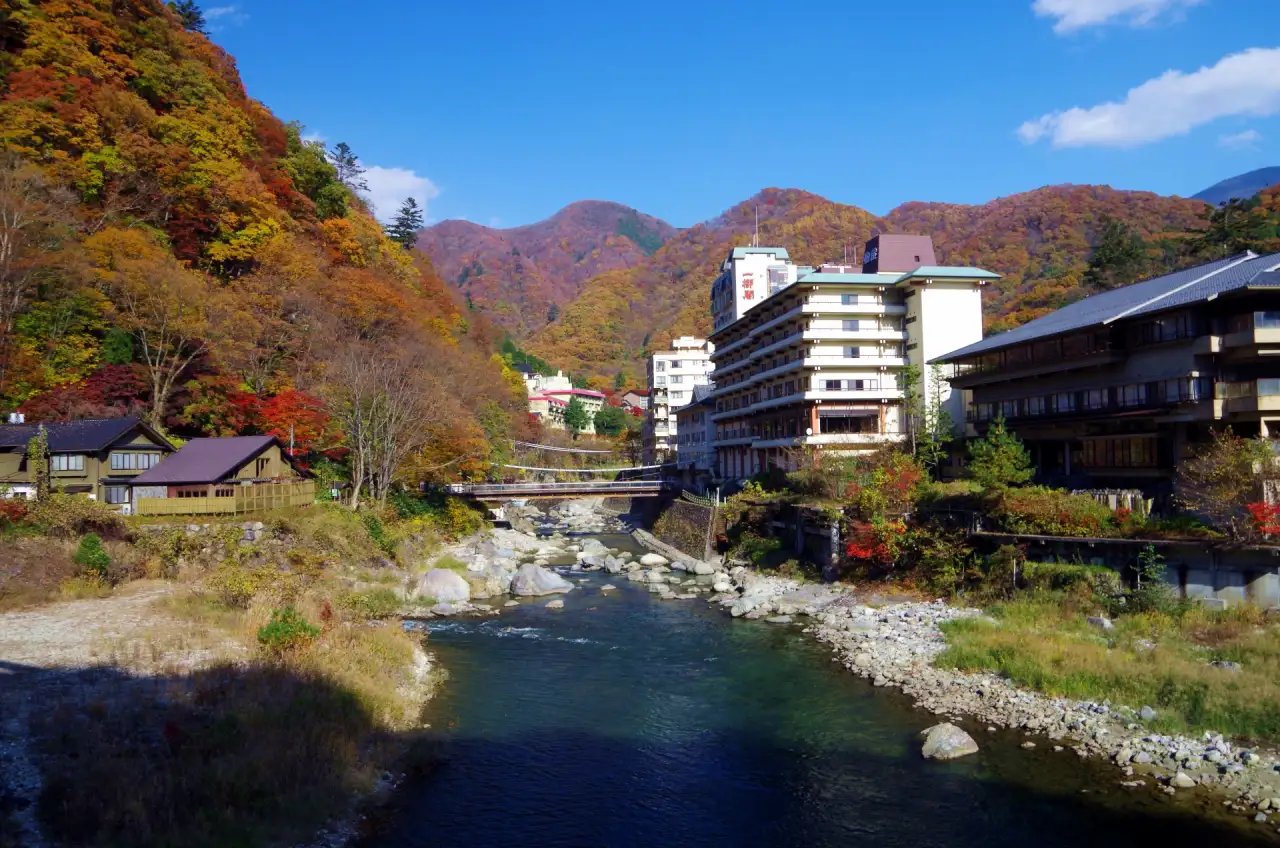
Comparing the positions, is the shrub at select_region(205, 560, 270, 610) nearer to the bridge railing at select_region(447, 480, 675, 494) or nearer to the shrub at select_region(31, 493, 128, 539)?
the shrub at select_region(31, 493, 128, 539)

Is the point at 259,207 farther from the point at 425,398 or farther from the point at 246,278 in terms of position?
the point at 425,398

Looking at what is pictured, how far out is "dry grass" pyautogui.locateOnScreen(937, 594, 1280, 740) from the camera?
494 inches

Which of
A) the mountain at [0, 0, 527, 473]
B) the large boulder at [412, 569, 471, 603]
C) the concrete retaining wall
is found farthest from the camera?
the mountain at [0, 0, 527, 473]

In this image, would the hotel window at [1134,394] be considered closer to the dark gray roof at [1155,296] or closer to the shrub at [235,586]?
the dark gray roof at [1155,296]

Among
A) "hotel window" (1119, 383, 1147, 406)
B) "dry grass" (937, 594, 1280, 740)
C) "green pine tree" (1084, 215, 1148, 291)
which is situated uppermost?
"green pine tree" (1084, 215, 1148, 291)

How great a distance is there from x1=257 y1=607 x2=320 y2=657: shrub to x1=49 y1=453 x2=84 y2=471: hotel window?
1429cm

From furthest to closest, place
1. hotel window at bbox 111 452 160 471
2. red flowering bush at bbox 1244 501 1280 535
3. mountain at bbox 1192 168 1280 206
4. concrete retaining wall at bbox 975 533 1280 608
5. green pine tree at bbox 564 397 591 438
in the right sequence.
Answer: mountain at bbox 1192 168 1280 206
green pine tree at bbox 564 397 591 438
hotel window at bbox 111 452 160 471
concrete retaining wall at bbox 975 533 1280 608
red flowering bush at bbox 1244 501 1280 535

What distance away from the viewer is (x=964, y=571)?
21.9 metres

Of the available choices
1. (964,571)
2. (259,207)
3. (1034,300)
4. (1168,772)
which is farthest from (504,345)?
(1168,772)

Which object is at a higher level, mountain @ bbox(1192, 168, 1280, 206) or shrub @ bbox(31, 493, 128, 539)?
mountain @ bbox(1192, 168, 1280, 206)

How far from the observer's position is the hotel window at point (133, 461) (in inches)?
985

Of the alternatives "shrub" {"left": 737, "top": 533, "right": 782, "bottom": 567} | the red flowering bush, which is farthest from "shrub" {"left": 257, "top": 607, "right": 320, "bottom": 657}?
the red flowering bush

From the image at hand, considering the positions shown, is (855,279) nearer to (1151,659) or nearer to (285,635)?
(1151,659)

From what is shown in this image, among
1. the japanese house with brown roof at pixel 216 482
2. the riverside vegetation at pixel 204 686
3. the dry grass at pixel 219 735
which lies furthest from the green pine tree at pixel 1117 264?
the dry grass at pixel 219 735
